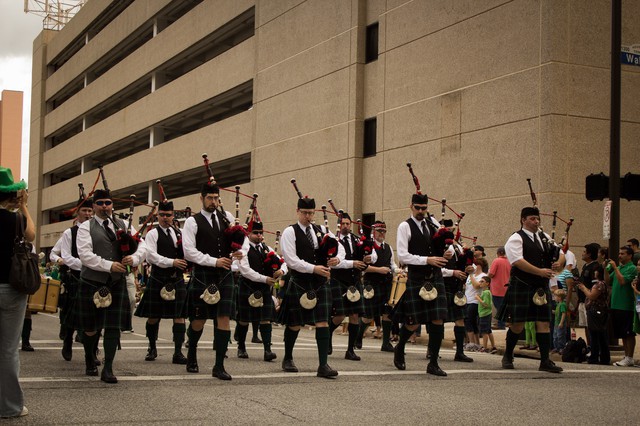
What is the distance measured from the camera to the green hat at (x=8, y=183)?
6.04 metres

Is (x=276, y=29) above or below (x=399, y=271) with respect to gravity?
above

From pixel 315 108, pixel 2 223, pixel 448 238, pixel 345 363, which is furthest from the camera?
pixel 315 108

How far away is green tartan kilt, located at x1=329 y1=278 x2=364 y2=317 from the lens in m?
11.3

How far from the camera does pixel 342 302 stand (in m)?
11.4

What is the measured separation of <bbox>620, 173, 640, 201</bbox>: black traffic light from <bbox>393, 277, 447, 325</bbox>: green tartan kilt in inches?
158

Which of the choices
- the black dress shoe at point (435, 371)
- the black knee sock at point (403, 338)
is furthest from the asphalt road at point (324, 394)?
the black knee sock at point (403, 338)

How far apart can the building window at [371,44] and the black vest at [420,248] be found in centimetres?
1403

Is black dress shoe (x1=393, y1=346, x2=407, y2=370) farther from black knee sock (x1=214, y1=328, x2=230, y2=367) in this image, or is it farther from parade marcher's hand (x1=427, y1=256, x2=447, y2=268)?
black knee sock (x1=214, y1=328, x2=230, y2=367)

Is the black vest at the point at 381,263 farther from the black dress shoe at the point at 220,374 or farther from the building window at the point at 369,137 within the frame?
the building window at the point at 369,137

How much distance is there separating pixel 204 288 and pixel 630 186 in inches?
259

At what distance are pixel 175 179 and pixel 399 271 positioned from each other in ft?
80.4

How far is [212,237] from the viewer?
8773 millimetres

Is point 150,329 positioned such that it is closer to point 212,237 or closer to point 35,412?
point 212,237

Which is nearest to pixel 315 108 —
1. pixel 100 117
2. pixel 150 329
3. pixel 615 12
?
pixel 615 12
